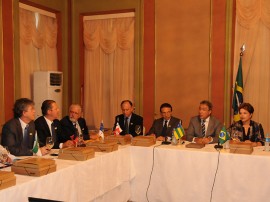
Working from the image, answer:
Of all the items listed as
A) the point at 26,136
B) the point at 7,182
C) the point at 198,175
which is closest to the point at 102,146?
the point at 26,136

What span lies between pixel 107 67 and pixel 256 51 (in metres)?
2.89

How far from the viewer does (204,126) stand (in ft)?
15.8

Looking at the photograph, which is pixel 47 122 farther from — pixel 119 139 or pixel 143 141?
pixel 143 141

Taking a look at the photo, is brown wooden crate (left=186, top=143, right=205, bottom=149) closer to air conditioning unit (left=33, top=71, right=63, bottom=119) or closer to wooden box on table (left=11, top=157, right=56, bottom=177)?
wooden box on table (left=11, top=157, right=56, bottom=177)

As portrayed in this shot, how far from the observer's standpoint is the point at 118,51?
7023mm

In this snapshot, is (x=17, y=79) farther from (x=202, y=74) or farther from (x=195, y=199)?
(x=195, y=199)

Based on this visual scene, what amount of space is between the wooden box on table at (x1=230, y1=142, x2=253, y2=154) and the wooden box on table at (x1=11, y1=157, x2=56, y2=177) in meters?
1.91

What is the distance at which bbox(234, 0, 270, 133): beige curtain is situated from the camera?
5.86 m

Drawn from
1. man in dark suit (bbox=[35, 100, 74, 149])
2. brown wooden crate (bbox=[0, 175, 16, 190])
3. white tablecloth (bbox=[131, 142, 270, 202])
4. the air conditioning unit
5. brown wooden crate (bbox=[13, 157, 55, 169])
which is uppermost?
the air conditioning unit

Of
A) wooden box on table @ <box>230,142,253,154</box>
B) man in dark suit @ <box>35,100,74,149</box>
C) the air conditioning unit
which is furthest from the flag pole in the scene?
the air conditioning unit

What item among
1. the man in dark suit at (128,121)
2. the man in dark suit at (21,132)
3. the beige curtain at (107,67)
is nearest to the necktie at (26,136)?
the man in dark suit at (21,132)

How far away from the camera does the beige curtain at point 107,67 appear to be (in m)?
6.93

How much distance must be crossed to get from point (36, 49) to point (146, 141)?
358 centimetres

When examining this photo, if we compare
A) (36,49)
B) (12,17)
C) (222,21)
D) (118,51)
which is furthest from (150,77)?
(12,17)
